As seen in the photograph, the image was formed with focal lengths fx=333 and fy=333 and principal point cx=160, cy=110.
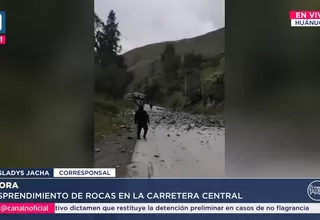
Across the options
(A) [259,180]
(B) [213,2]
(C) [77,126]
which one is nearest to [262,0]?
(B) [213,2]

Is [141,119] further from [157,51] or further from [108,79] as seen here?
[157,51]

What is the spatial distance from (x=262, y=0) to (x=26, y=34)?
1618 mm

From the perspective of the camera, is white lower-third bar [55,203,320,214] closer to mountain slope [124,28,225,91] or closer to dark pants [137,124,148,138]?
dark pants [137,124,148,138]

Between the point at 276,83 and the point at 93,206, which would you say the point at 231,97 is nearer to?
the point at 276,83

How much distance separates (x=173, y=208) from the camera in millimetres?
2312

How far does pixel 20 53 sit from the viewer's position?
7.41 ft

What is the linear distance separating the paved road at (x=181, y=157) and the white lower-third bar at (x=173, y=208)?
208 millimetres

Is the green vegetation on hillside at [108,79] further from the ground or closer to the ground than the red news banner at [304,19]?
closer to the ground

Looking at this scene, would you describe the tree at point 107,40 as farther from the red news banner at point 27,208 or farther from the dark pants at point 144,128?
the red news banner at point 27,208

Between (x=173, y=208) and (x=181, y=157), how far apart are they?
0.36 m

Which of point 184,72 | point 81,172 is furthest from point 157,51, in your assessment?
point 81,172

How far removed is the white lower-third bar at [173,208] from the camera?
7.57 ft

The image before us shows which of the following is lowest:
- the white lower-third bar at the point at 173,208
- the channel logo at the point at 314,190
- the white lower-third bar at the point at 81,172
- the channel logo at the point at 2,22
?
the white lower-third bar at the point at 173,208

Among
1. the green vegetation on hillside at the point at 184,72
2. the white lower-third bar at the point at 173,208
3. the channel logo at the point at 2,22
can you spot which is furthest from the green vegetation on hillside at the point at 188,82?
the channel logo at the point at 2,22
